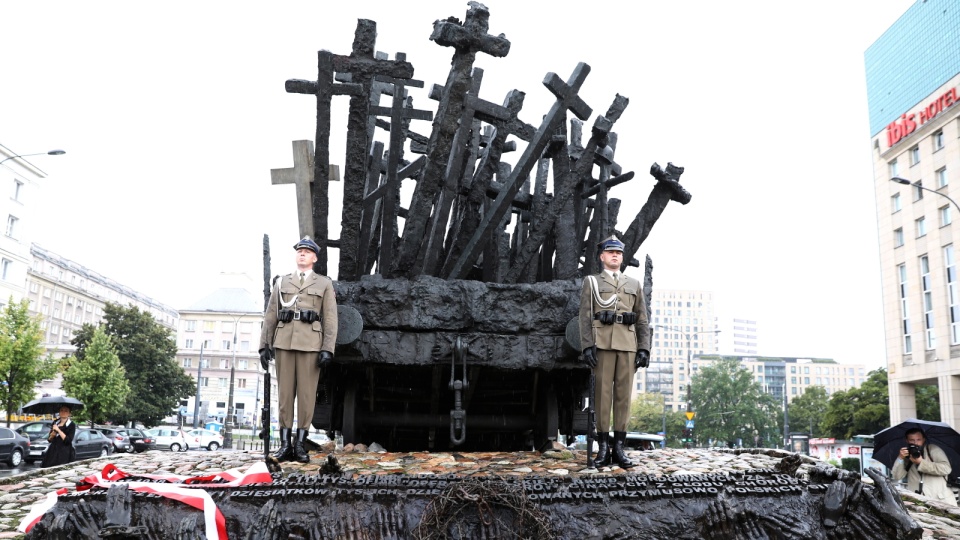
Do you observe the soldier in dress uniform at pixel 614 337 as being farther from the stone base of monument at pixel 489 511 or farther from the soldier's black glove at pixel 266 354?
the soldier's black glove at pixel 266 354

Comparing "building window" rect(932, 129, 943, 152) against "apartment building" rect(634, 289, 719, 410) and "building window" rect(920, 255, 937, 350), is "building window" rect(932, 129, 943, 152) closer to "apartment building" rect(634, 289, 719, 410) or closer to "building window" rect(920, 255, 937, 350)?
"building window" rect(920, 255, 937, 350)

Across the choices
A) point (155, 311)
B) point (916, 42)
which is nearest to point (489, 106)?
point (916, 42)

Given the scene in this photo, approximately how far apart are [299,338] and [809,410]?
80.7 m

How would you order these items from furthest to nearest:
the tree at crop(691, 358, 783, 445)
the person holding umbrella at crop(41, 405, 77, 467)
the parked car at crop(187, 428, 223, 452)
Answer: the tree at crop(691, 358, 783, 445) → the parked car at crop(187, 428, 223, 452) → the person holding umbrella at crop(41, 405, 77, 467)

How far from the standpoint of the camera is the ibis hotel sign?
31094 mm

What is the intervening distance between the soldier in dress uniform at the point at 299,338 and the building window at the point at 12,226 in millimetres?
41074

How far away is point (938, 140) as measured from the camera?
107 ft

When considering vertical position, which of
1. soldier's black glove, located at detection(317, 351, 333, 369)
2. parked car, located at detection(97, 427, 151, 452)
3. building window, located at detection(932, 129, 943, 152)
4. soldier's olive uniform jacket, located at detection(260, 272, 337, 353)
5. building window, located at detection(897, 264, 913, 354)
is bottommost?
parked car, located at detection(97, 427, 151, 452)

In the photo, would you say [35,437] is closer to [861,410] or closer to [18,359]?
[18,359]

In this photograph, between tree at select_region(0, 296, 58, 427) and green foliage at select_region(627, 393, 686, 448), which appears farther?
green foliage at select_region(627, 393, 686, 448)

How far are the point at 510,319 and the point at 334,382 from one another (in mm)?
2235

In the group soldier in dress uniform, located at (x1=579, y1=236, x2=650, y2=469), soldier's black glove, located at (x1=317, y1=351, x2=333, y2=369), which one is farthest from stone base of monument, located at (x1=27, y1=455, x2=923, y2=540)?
soldier in dress uniform, located at (x1=579, y1=236, x2=650, y2=469)

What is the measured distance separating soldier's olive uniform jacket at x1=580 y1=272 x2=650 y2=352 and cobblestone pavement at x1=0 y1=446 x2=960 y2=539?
943 mm

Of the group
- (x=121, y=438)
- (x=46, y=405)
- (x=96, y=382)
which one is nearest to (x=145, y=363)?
(x=96, y=382)
